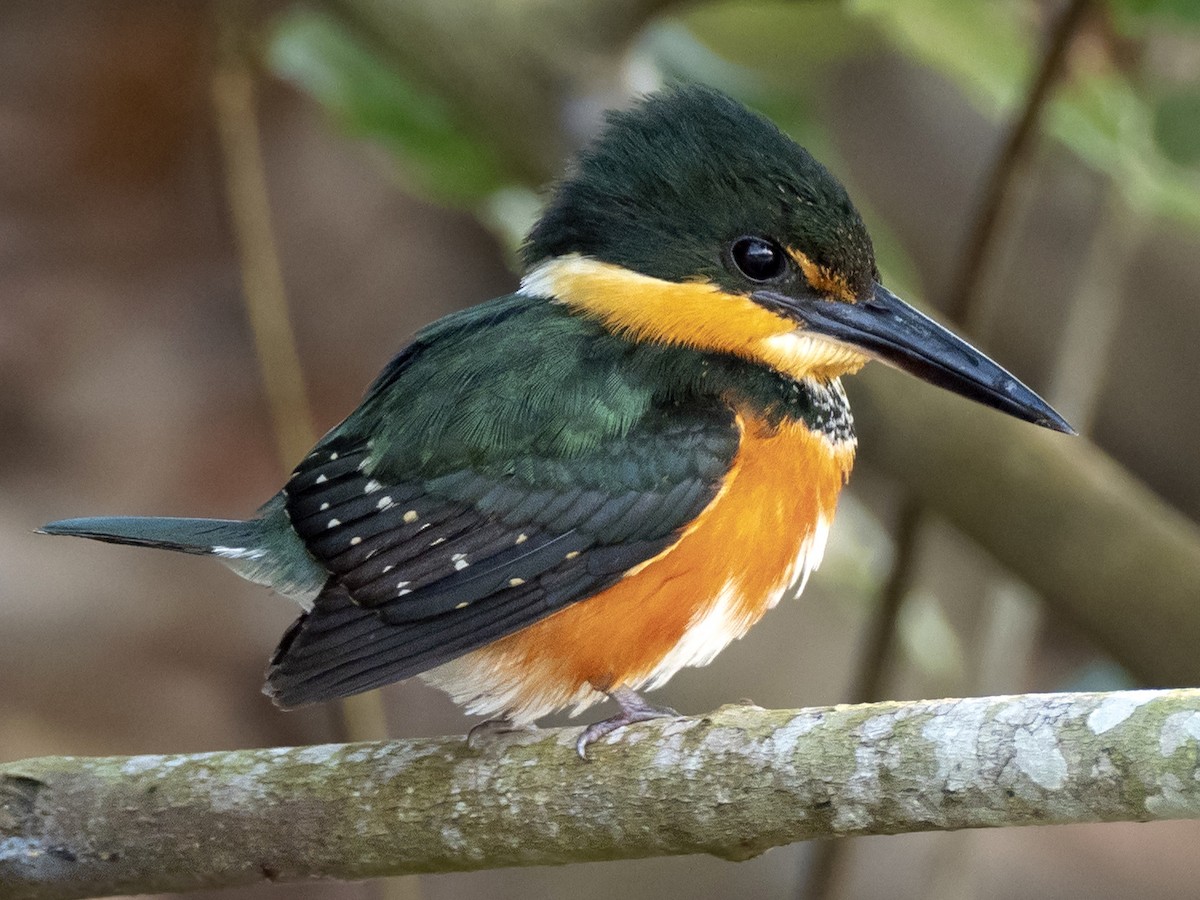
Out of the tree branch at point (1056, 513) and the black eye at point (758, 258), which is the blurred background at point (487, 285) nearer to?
the tree branch at point (1056, 513)

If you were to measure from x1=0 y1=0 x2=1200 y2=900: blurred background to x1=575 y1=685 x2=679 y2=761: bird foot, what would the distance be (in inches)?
41.9

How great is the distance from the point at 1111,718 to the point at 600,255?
3.79 ft

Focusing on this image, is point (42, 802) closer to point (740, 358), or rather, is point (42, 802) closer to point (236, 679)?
point (740, 358)

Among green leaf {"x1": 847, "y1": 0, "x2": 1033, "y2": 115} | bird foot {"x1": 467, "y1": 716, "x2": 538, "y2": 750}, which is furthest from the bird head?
bird foot {"x1": 467, "y1": 716, "x2": 538, "y2": 750}

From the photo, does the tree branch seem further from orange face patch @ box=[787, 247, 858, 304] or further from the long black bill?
orange face patch @ box=[787, 247, 858, 304]

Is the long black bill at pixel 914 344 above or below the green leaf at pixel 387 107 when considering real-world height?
below

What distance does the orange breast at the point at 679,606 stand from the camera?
7.73ft

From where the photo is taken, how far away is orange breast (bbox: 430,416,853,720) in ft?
7.73

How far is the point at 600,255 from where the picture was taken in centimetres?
254

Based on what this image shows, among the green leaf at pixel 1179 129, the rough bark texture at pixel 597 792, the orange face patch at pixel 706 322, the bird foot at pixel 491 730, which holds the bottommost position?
the rough bark texture at pixel 597 792

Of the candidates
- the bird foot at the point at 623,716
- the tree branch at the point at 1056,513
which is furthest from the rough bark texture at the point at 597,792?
the tree branch at the point at 1056,513

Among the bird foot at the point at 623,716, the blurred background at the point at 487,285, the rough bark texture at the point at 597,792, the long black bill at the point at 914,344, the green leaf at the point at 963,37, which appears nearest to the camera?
→ the rough bark texture at the point at 597,792

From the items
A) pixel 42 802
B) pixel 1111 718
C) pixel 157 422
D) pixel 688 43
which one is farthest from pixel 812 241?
pixel 157 422

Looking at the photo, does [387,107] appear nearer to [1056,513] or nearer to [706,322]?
[706,322]
